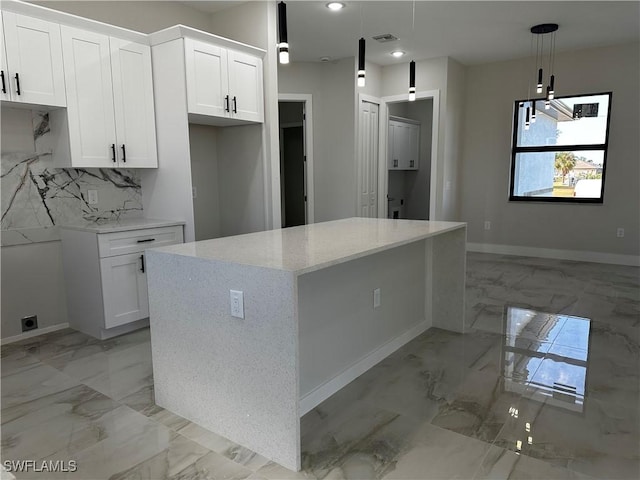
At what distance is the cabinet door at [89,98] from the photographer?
3.18 meters

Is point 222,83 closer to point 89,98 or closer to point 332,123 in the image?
point 89,98

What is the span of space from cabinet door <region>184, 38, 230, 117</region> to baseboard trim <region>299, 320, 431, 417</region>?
229 centimetres

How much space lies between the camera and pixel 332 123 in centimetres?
607

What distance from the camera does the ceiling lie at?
13.9 feet

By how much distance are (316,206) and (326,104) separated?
141 centimetres

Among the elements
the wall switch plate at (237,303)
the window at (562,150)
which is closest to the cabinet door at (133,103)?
the wall switch plate at (237,303)

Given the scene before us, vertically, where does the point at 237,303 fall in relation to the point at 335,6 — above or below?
below

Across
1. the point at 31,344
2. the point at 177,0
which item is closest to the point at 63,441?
the point at 31,344

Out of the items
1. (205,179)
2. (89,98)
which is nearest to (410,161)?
(205,179)

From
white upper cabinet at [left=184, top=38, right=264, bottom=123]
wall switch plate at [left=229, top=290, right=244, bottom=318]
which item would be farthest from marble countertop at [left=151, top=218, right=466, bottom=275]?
white upper cabinet at [left=184, top=38, right=264, bottom=123]

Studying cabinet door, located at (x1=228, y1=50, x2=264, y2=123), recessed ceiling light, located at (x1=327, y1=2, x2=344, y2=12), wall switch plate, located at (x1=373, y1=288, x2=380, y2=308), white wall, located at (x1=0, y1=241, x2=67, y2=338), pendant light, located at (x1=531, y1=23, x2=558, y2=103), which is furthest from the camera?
pendant light, located at (x1=531, y1=23, x2=558, y2=103)

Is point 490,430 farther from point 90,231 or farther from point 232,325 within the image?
point 90,231

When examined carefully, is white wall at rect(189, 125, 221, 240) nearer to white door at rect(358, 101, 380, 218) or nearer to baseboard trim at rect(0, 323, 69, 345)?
baseboard trim at rect(0, 323, 69, 345)

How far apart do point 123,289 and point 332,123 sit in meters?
3.70
